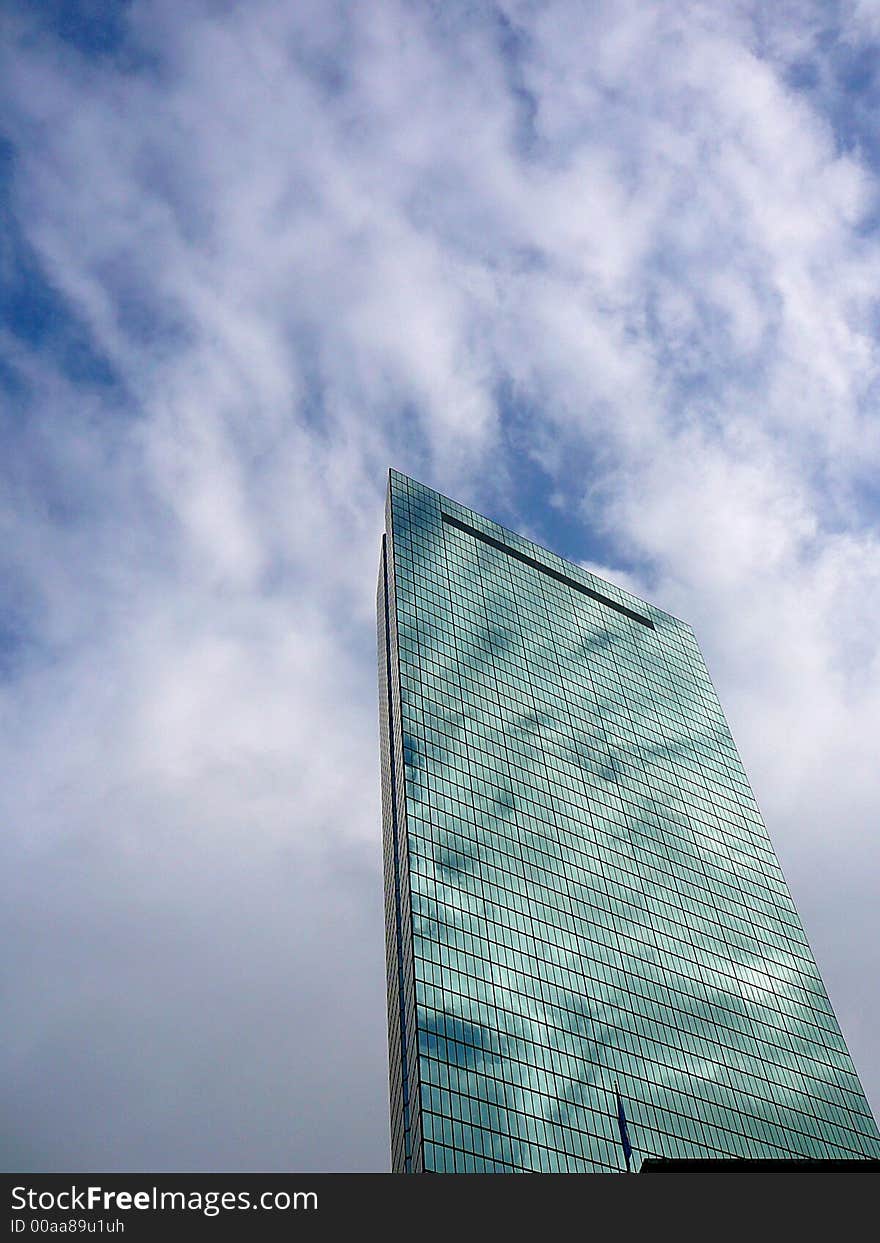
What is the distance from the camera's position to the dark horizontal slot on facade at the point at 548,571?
14435 cm

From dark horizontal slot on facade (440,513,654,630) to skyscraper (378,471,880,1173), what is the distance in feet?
2.83

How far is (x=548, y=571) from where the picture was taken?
495 feet

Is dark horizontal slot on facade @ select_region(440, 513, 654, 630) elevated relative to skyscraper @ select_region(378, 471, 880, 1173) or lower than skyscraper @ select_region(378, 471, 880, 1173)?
elevated

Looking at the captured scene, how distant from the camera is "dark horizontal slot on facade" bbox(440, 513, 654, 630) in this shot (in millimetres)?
144350

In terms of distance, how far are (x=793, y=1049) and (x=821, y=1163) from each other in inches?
1433

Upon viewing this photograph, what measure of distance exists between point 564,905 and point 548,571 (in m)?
64.3

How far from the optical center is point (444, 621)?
122438 millimetres

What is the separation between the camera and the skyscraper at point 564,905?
80.8m

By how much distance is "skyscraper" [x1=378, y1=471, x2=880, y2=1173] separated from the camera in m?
80.8

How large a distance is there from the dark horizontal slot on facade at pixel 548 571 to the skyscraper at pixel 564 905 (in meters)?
0.86

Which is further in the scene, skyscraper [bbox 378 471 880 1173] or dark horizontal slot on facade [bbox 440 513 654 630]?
dark horizontal slot on facade [bbox 440 513 654 630]

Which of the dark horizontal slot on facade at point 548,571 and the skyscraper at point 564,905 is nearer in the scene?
the skyscraper at point 564,905

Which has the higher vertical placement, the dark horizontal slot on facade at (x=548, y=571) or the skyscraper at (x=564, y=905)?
the dark horizontal slot on facade at (x=548, y=571)
